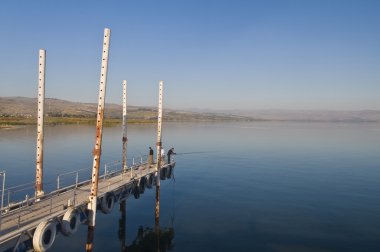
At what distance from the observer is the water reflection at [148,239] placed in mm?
27672

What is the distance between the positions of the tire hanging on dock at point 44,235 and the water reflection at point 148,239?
9.94m

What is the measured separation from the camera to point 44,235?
685 inches

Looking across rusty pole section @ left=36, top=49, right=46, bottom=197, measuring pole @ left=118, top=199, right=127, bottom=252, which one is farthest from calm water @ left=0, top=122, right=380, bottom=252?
rusty pole section @ left=36, top=49, right=46, bottom=197

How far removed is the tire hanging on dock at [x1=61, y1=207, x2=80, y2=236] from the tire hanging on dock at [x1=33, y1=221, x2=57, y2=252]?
1.00 meters

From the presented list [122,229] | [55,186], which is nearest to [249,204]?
[122,229]

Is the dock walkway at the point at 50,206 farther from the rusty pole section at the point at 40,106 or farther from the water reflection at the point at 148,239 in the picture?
the water reflection at the point at 148,239

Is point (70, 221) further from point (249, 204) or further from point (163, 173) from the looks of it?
point (249, 204)

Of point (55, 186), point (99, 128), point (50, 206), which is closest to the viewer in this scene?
point (99, 128)

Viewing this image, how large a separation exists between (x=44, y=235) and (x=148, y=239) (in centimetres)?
1310

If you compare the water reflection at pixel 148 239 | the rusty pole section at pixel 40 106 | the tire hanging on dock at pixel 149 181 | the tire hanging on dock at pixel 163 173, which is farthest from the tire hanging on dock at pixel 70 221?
the tire hanging on dock at pixel 163 173

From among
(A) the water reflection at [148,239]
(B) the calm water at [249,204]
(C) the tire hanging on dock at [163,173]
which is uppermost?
(C) the tire hanging on dock at [163,173]

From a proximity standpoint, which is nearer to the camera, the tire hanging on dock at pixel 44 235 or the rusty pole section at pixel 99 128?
the tire hanging on dock at pixel 44 235

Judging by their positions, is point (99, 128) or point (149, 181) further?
point (149, 181)

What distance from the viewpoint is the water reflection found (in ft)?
90.8
